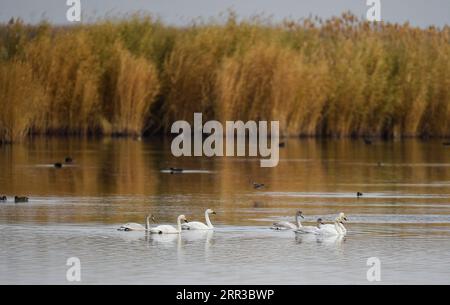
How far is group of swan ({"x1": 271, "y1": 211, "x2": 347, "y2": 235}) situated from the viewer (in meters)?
17.6

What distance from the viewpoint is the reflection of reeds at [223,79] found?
1768 inches

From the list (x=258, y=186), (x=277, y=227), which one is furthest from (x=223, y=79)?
(x=277, y=227)

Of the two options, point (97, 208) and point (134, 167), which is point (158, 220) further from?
point (134, 167)

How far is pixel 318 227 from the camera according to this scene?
706 inches

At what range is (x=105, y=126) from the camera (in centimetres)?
4544

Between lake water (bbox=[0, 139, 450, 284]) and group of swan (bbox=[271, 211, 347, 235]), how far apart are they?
0.53ft

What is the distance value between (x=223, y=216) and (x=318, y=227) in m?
2.46

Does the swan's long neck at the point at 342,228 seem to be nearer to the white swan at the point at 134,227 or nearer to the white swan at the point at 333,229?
the white swan at the point at 333,229

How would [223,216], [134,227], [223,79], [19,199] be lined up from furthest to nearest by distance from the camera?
[223,79] → [19,199] → [223,216] → [134,227]

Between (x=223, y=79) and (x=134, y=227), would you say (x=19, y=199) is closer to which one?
(x=134, y=227)

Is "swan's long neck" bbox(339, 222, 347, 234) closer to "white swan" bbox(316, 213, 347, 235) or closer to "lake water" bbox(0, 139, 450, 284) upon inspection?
"white swan" bbox(316, 213, 347, 235)

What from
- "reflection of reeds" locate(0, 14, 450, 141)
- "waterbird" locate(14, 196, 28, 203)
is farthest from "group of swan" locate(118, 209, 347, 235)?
"reflection of reeds" locate(0, 14, 450, 141)

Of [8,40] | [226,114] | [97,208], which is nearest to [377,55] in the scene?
[226,114]

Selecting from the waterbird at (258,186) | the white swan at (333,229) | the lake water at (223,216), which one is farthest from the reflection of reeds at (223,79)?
the white swan at (333,229)
